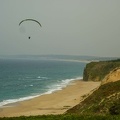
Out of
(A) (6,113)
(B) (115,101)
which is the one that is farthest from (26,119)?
(A) (6,113)

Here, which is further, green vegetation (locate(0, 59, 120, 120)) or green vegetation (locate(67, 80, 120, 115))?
green vegetation (locate(67, 80, 120, 115))

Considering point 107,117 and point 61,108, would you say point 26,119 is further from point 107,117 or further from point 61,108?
point 61,108

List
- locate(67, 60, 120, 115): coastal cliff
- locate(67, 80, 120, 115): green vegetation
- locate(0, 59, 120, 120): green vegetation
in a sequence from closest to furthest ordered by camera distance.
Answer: locate(0, 59, 120, 120): green vegetation, locate(67, 80, 120, 115): green vegetation, locate(67, 60, 120, 115): coastal cliff

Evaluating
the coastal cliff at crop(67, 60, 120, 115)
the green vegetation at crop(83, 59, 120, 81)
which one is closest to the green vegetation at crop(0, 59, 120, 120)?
the coastal cliff at crop(67, 60, 120, 115)

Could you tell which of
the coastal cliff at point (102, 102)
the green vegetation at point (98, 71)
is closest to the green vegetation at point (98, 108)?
the coastal cliff at point (102, 102)

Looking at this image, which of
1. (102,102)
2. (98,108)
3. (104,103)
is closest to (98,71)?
(102,102)

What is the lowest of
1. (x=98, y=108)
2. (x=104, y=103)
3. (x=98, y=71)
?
(x=98, y=108)

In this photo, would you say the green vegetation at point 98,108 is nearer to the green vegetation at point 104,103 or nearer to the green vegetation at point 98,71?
the green vegetation at point 104,103

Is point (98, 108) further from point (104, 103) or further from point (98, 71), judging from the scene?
point (98, 71)

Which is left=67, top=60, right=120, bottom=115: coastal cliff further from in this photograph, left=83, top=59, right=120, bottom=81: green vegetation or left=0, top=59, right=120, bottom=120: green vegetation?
left=83, top=59, right=120, bottom=81: green vegetation
